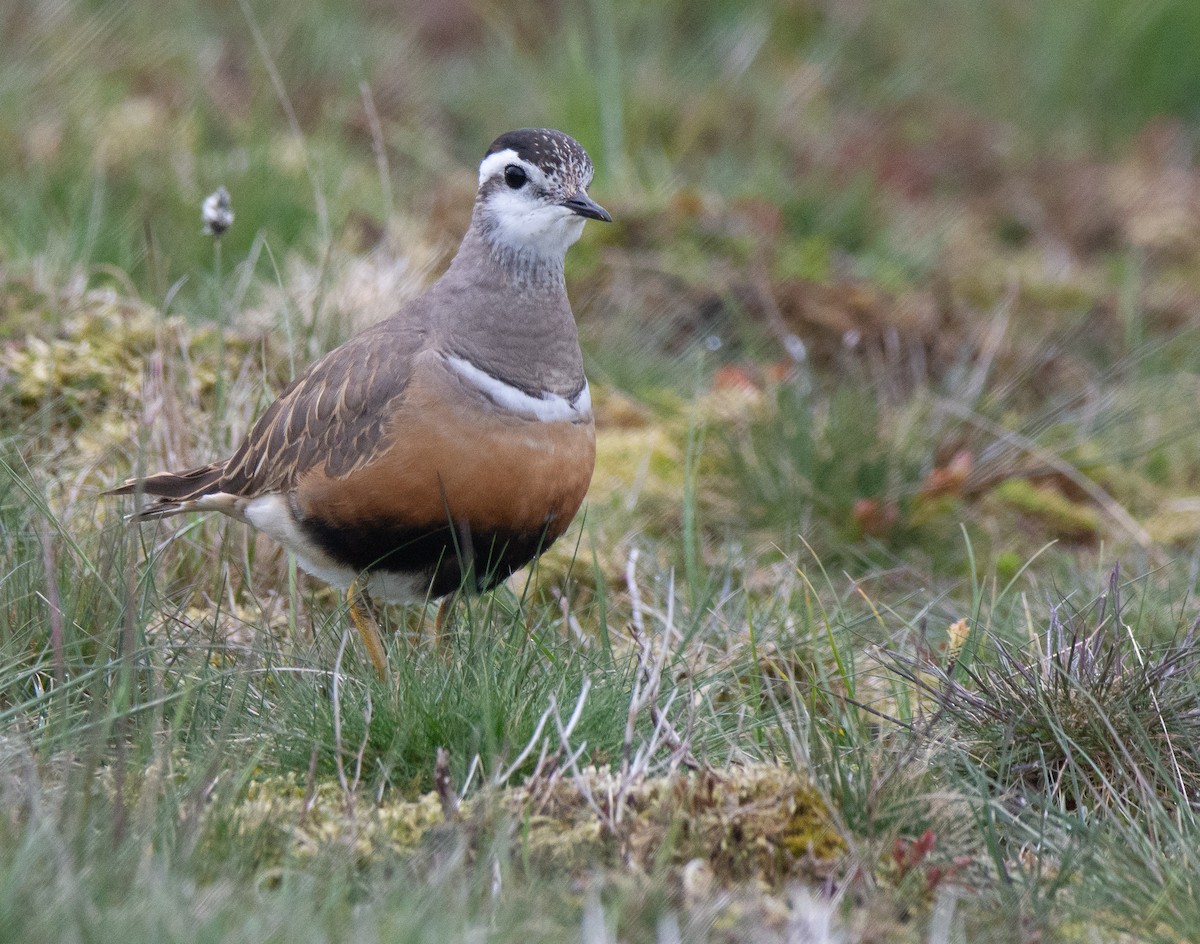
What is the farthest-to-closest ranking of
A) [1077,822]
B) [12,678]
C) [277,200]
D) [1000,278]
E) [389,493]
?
[1000,278], [277,200], [389,493], [12,678], [1077,822]

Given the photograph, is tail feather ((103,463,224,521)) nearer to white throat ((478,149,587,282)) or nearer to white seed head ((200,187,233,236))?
white seed head ((200,187,233,236))

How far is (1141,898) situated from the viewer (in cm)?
314

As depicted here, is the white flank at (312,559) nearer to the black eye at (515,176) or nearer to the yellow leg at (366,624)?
the yellow leg at (366,624)

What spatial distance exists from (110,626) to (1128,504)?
4.21 m

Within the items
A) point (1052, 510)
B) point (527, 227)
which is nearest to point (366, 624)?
point (527, 227)

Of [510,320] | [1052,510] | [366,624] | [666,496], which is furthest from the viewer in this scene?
[1052,510]

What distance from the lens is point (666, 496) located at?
5.84 meters

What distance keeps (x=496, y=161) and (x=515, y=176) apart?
0.28 feet

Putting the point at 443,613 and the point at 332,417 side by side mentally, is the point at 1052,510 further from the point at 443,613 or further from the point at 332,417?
the point at 332,417

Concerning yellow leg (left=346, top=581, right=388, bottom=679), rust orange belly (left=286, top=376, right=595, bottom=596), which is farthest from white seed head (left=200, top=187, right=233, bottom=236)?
yellow leg (left=346, top=581, right=388, bottom=679)

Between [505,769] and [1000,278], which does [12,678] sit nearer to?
[505,769]

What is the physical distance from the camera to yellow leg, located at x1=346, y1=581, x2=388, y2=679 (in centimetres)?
401

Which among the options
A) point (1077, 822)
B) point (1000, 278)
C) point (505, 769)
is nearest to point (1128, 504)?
point (1000, 278)

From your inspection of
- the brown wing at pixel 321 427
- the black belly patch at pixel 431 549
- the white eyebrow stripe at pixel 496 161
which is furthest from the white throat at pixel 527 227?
the black belly patch at pixel 431 549
